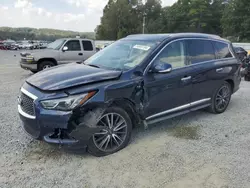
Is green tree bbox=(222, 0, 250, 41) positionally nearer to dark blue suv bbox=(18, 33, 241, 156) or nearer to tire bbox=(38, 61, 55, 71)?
tire bbox=(38, 61, 55, 71)

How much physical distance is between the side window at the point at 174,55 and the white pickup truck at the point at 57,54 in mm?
5763

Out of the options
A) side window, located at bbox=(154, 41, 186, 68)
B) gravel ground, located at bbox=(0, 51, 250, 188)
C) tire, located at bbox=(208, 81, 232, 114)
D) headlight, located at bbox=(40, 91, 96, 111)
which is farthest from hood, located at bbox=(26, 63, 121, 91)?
tire, located at bbox=(208, 81, 232, 114)

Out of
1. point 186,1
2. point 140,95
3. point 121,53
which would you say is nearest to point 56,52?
point 121,53

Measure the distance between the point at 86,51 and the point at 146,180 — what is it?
29.1 ft

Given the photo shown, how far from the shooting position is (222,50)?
5.29 m

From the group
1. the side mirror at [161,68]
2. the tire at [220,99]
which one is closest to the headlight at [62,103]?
the side mirror at [161,68]

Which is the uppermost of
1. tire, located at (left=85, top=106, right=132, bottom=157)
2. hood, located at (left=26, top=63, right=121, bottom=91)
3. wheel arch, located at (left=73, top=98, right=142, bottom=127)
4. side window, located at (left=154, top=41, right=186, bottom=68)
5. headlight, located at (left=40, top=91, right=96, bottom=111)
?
side window, located at (left=154, top=41, right=186, bottom=68)

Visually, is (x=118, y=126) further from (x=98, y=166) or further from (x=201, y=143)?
(x=201, y=143)

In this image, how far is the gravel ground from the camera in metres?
2.92

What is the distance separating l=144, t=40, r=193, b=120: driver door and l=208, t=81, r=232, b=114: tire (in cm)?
100

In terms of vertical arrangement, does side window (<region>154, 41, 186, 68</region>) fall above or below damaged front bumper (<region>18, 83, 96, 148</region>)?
above

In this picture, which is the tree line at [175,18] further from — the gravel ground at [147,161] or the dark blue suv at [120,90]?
the gravel ground at [147,161]

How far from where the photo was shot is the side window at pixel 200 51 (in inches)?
179

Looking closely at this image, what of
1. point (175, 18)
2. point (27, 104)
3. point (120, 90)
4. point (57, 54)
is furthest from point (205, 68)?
point (175, 18)
